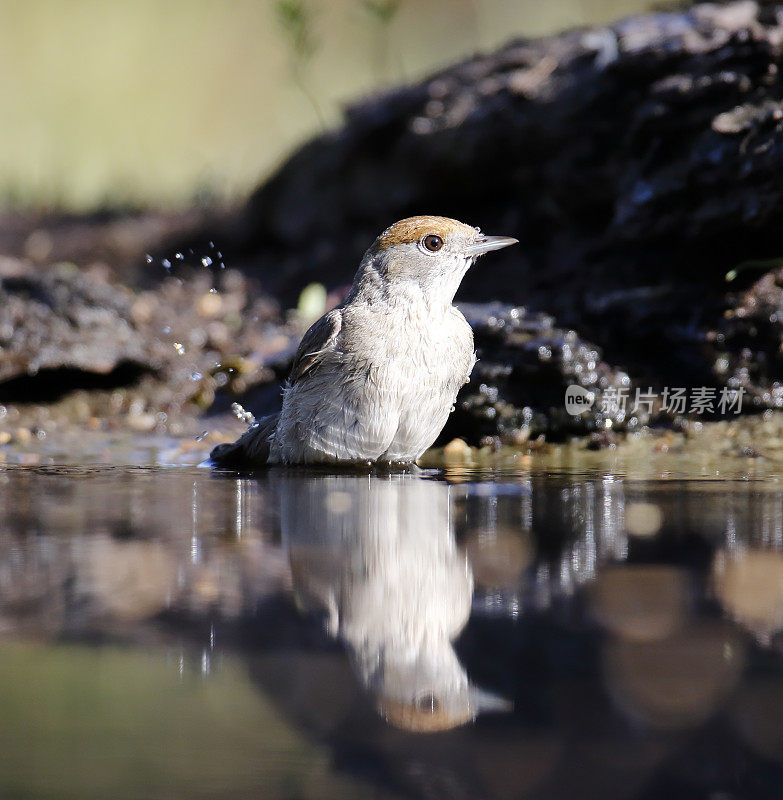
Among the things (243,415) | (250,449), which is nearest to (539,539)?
(250,449)

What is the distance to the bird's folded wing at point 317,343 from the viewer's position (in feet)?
13.6

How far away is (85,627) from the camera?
181cm

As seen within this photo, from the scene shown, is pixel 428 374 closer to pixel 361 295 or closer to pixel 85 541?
pixel 361 295

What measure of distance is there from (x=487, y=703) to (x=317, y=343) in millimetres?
2889

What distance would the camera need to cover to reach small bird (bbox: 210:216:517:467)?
4.02 metres

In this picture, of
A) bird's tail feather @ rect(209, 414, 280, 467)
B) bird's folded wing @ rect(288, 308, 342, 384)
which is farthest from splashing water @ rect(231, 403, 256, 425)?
bird's folded wing @ rect(288, 308, 342, 384)

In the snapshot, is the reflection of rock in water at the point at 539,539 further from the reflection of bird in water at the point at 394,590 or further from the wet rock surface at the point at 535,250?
the wet rock surface at the point at 535,250

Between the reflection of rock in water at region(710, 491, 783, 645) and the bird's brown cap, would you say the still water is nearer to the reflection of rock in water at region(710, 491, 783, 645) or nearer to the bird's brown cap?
the reflection of rock in water at region(710, 491, 783, 645)

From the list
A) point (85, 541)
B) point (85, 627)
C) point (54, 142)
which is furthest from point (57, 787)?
point (54, 142)

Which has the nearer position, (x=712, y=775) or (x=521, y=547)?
(x=712, y=775)

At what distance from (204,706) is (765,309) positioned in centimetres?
461

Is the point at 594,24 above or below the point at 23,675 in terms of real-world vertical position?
above

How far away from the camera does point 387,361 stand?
401cm

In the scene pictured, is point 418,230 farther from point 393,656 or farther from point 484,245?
point 393,656
